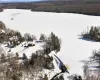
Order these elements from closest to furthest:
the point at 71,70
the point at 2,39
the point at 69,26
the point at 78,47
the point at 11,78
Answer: the point at 11,78
the point at 71,70
the point at 78,47
the point at 2,39
the point at 69,26

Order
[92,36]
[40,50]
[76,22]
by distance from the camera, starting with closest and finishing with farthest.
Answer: [40,50], [92,36], [76,22]

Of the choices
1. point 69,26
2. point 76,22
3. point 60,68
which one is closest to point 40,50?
point 60,68

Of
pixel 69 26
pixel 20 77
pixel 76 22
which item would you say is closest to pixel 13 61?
pixel 20 77

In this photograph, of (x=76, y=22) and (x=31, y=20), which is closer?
(x=76, y=22)

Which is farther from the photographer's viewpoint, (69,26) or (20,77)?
(69,26)

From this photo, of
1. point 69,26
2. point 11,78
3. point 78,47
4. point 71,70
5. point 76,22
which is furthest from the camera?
point 76,22

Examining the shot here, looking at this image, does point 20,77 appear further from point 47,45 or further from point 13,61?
point 47,45

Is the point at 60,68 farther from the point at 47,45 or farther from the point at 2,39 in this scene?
the point at 2,39

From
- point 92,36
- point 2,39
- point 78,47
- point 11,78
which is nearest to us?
point 11,78
